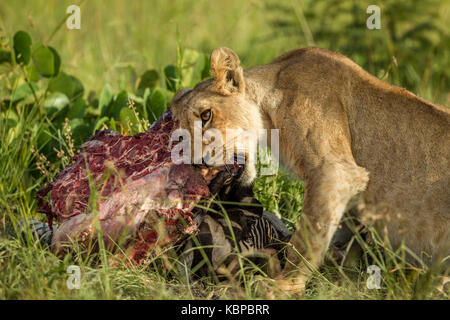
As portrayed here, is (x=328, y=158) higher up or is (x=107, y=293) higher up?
(x=328, y=158)

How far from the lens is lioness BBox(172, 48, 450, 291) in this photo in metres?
3.30

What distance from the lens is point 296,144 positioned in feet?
11.1

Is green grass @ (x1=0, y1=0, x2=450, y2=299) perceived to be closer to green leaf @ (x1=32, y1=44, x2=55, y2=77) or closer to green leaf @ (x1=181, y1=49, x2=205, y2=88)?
green leaf @ (x1=181, y1=49, x2=205, y2=88)

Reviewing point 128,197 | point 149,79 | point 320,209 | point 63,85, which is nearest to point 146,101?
point 149,79

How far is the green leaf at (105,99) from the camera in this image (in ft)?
17.0

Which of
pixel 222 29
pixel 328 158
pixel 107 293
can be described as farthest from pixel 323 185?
pixel 222 29

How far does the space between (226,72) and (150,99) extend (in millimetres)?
1480

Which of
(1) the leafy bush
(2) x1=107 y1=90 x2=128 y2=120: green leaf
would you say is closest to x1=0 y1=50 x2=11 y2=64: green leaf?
(1) the leafy bush

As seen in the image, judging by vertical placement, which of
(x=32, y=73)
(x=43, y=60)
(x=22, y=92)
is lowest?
(x=22, y=92)

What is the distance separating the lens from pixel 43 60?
17.2 feet

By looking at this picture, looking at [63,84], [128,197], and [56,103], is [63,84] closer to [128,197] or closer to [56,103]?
[56,103]

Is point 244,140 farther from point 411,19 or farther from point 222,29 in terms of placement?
point 222,29

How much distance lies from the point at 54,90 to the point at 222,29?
4.69 m

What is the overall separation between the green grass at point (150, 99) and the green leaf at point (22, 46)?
12cm
